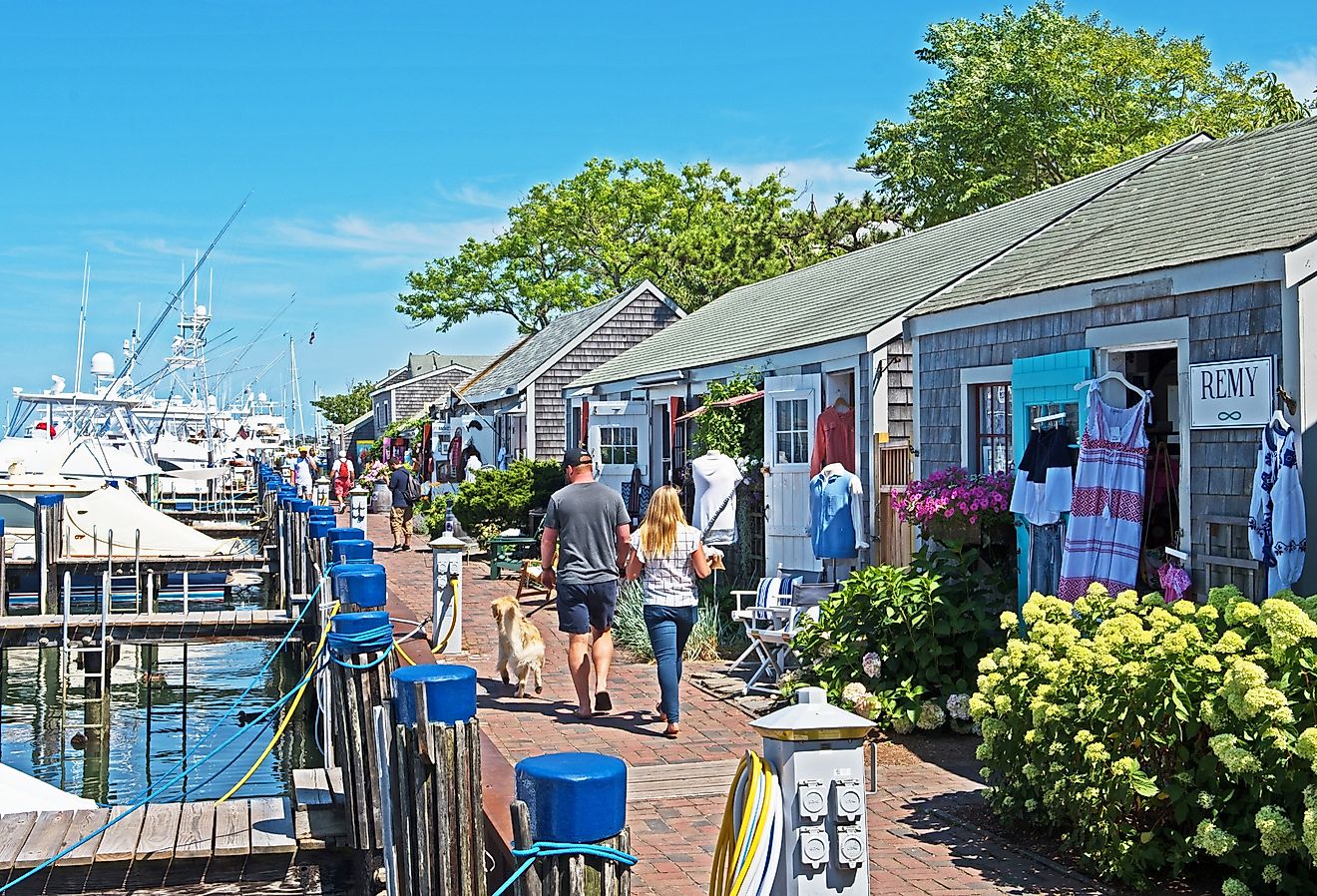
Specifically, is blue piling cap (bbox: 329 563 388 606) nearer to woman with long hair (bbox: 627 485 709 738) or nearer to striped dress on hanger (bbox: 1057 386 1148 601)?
woman with long hair (bbox: 627 485 709 738)

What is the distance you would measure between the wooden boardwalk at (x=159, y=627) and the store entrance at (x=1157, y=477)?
8270mm

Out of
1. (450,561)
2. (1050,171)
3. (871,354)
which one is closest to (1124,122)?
(1050,171)

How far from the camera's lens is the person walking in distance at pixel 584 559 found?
9992 millimetres

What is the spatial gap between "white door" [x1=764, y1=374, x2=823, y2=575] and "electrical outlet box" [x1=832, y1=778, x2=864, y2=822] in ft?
31.7

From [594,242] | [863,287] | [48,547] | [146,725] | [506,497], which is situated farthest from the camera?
[594,242]

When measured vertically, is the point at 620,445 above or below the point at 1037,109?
below

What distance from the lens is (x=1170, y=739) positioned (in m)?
6.16

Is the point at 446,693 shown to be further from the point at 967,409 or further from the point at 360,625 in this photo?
the point at 967,409

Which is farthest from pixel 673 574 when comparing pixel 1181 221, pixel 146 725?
pixel 146 725

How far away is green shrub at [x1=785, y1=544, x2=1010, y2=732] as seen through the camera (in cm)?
942

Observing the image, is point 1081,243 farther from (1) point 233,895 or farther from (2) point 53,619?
(2) point 53,619

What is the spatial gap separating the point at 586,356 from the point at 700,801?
23623 millimetres

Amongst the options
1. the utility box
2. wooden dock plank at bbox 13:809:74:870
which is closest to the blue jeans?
wooden dock plank at bbox 13:809:74:870

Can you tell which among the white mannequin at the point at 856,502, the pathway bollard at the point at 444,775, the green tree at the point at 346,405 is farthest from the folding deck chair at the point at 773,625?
the green tree at the point at 346,405
